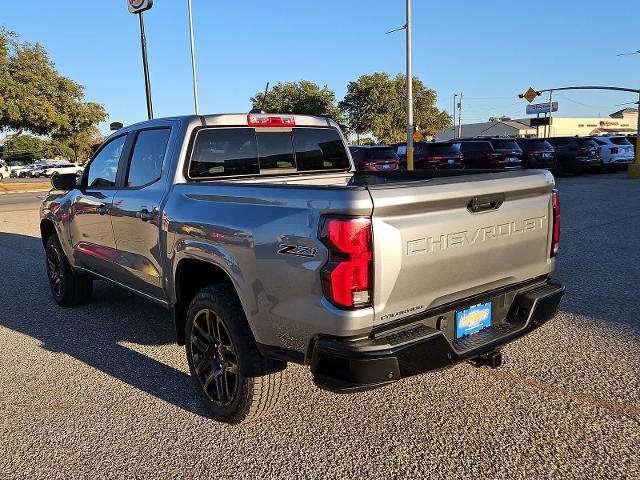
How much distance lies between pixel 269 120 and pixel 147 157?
3.24 ft

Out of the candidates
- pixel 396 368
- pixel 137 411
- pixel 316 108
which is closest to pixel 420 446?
pixel 396 368

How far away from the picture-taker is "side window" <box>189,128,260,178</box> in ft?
12.4

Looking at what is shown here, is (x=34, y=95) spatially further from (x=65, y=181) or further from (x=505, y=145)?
(x=65, y=181)

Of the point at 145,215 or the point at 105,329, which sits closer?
the point at 145,215

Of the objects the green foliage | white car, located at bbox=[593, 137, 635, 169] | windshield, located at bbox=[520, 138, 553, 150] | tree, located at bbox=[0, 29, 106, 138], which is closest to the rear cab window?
windshield, located at bbox=[520, 138, 553, 150]

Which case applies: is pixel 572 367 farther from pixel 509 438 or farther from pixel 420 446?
pixel 420 446

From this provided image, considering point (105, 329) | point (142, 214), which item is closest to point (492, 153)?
point (105, 329)

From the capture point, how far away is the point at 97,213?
4648 millimetres

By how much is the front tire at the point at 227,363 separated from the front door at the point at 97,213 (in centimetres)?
152

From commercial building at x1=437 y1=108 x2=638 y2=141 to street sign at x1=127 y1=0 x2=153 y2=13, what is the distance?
91.8m

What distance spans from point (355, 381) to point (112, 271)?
2897 mm

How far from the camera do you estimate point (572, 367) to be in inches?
149

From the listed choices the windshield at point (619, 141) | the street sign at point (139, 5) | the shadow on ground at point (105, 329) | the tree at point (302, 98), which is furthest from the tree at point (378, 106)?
the shadow on ground at point (105, 329)

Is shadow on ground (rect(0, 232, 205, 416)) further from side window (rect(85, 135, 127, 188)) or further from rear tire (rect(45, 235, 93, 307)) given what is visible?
side window (rect(85, 135, 127, 188))
